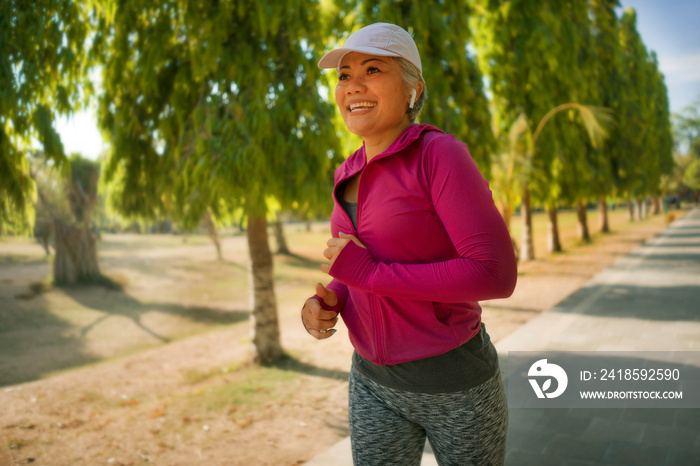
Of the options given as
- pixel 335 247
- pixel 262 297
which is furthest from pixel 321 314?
pixel 262 297

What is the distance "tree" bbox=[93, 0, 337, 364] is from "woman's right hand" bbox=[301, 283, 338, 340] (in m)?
3.65

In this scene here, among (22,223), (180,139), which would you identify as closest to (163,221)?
(180,139)

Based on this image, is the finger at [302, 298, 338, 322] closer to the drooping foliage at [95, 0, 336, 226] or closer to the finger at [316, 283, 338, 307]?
the finger at [316, 283, 338, 307]

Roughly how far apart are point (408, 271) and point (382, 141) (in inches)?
17.9

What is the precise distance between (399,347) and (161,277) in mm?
17663

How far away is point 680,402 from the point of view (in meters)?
4.00

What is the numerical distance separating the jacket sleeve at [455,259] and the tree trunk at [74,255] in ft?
53.1

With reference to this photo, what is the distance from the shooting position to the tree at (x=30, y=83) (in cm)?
375

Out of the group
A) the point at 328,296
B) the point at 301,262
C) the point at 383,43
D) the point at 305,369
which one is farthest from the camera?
the point at 301,262

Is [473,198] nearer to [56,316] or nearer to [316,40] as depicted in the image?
[316,40]

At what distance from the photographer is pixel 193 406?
5547 millimetres

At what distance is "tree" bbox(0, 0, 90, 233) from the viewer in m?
3.75

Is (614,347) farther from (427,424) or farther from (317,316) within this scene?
(317,316)

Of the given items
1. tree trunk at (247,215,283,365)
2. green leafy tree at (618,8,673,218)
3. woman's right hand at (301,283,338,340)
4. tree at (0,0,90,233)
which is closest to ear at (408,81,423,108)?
woman's right hand at (301,283,338,340)
